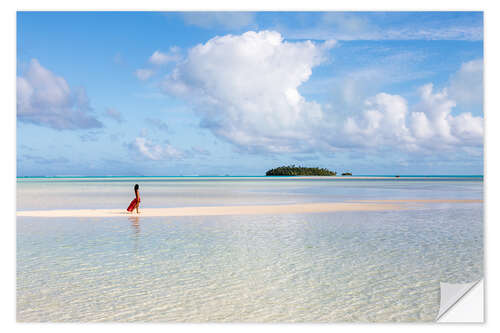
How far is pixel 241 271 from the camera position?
9.05 metres

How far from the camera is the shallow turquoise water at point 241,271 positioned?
6.83 m

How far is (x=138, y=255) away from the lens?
10.6m

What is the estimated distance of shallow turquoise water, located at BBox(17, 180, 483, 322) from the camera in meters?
6.83

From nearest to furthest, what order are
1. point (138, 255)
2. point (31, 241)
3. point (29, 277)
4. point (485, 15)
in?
point (29, 277) → point (485, 15) → point (138, 255) → point (31, 241)

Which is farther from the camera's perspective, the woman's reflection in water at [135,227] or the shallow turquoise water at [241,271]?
the woman's reflection in water at [135,227]

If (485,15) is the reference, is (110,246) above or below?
below

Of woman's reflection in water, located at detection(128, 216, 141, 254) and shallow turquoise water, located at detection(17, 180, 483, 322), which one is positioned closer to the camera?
shallow turquoise water, located at detection(17, 180, 483, 322)

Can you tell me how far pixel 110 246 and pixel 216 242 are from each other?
3111 mm

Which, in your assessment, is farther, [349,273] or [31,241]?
[31,241]

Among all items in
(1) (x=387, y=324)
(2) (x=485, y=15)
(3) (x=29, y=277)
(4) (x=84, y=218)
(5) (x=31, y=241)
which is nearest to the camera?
(1) (x=387, y=324)

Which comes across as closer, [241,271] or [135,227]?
[241,271]
